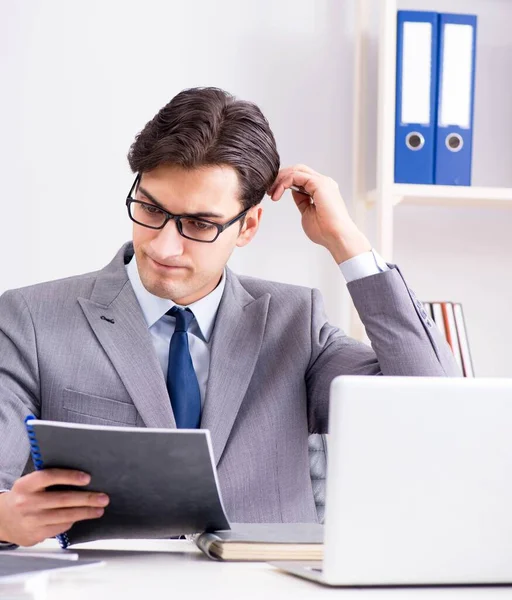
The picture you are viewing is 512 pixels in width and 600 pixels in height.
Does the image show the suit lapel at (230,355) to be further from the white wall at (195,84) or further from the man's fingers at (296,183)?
the white wall at (195,84)

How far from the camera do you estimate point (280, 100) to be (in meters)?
2.66

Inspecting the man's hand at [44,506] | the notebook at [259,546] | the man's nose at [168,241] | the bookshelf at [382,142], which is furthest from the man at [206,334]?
the bookshelf at [382,142]

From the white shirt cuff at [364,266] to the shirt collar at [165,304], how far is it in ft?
0.86

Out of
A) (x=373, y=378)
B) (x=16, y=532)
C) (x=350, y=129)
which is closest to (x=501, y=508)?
(x=373, y=378)

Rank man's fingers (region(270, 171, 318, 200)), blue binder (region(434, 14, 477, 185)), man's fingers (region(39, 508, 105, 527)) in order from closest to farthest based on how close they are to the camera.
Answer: man's fingers (region(39, 508, 105, 527)), man's fingers (region(270, 171, 318, 200)), blue binder (region(434, 14, 477, 185))

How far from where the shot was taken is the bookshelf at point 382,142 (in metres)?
2.44

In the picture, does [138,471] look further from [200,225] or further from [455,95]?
[455,95]

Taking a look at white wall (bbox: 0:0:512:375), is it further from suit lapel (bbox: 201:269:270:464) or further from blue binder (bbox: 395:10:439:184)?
suit lapel (bbox: 201:269:270:464)

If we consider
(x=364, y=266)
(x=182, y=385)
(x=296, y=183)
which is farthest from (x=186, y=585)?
(x=296, y=183)

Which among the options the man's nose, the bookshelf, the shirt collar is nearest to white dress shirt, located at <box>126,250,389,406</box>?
the shirt collar

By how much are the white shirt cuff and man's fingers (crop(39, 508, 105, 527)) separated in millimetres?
786

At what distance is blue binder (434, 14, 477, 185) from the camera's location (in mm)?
2428

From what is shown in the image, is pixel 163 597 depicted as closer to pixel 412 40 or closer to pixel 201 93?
pixel 201 93

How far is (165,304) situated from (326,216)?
377 mm
